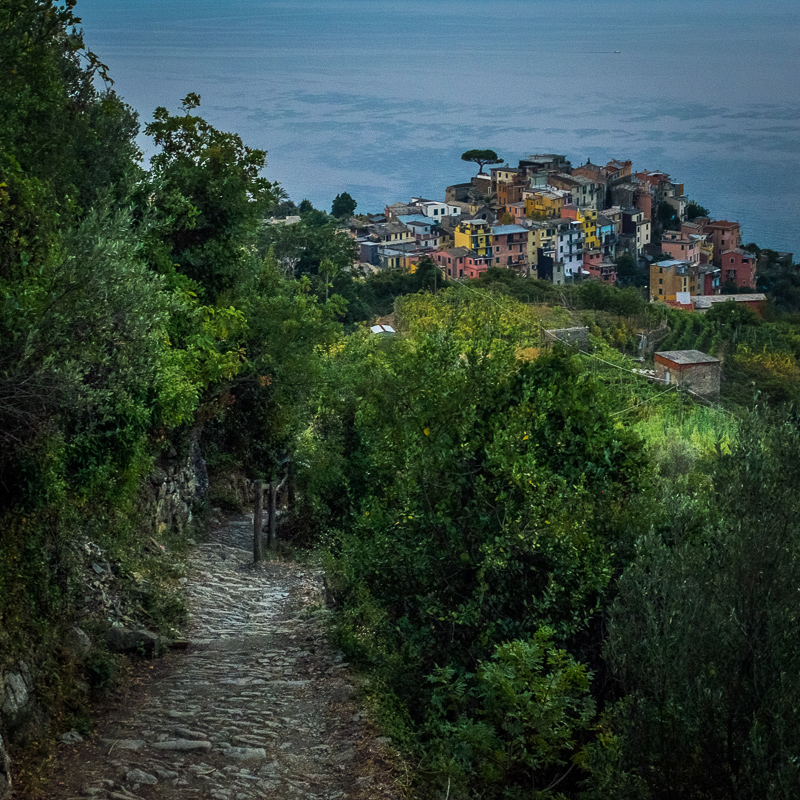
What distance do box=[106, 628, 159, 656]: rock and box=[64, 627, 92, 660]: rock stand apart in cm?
43

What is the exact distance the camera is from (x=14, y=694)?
5406mm

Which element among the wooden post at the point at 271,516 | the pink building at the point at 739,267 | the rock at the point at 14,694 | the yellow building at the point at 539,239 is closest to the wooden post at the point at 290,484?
the wooden post at the point at 271,516

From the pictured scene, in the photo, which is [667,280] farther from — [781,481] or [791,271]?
[781,481]

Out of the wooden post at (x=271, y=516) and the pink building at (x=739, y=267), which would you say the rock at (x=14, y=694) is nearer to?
the wooden post at (x=271, y=516)

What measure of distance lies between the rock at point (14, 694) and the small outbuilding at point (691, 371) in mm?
28888

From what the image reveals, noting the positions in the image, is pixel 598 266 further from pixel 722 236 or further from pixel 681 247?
pixel 722 236

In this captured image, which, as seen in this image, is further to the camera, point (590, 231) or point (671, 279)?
point (590, 231)

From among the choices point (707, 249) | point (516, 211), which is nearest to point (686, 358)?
point (707, 249)

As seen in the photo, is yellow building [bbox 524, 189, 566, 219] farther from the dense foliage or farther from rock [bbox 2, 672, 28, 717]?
rock [bbox 2, 672, 28, 717]

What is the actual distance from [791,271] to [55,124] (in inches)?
2706

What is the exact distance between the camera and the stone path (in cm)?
521

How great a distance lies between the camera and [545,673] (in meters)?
6.72

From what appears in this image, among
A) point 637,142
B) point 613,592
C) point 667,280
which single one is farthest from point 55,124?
point 637,142

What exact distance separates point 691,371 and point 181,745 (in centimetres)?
2948
